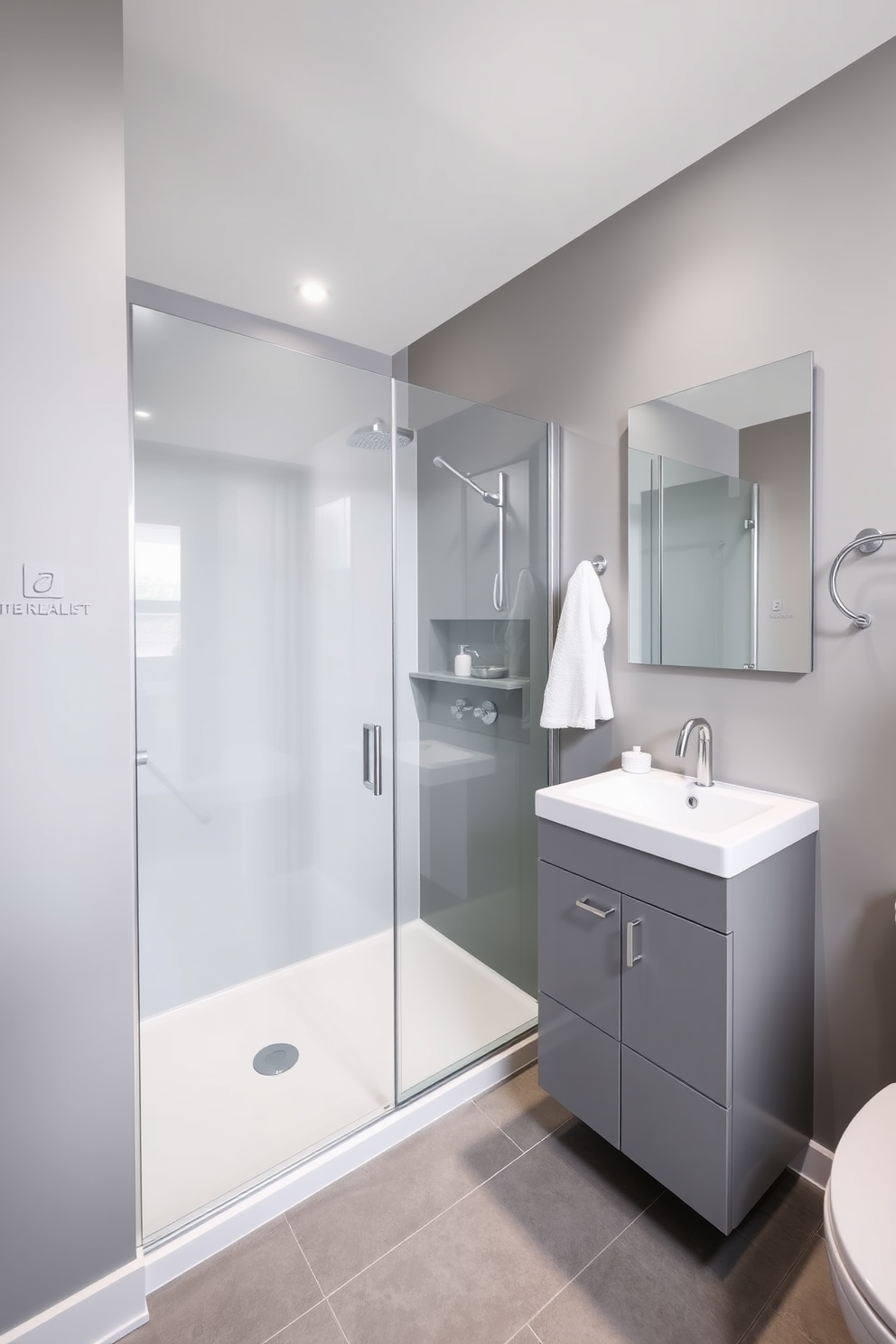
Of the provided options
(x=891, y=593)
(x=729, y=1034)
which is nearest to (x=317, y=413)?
(x=891, y=593)

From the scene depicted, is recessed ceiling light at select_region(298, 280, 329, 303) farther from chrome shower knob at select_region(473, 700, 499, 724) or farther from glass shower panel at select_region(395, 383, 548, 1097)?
chrome shower knob at select_region(473, 700, 499, 724)

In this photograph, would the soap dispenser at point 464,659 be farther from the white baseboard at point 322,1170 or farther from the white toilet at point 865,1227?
the white toilet at point 865,1227

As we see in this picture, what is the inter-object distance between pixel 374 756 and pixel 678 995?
106 centimetres

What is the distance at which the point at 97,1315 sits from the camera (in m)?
1.23

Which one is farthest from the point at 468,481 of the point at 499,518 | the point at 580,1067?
the point at 580,1067

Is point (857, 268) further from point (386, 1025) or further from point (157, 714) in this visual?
point (386, 1025)

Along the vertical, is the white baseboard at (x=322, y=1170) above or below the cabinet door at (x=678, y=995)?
below

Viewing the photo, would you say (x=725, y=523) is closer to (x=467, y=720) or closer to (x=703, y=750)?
(x=703, y=750)

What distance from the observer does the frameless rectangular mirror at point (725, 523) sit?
156 cm

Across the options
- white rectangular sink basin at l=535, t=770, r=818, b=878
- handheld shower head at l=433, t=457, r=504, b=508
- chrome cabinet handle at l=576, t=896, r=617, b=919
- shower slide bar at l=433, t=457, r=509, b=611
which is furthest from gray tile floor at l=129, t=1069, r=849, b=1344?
handheld shower head at l=433, t=457, r=504, b=508

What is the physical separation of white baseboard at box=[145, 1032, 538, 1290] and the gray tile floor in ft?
0.09

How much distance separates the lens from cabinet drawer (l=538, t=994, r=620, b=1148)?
1531mm

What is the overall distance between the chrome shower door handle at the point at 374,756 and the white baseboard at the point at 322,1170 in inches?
34.0

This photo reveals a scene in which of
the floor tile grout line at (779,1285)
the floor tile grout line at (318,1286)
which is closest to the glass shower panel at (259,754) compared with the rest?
the floor tile grout line at (318,1286)
